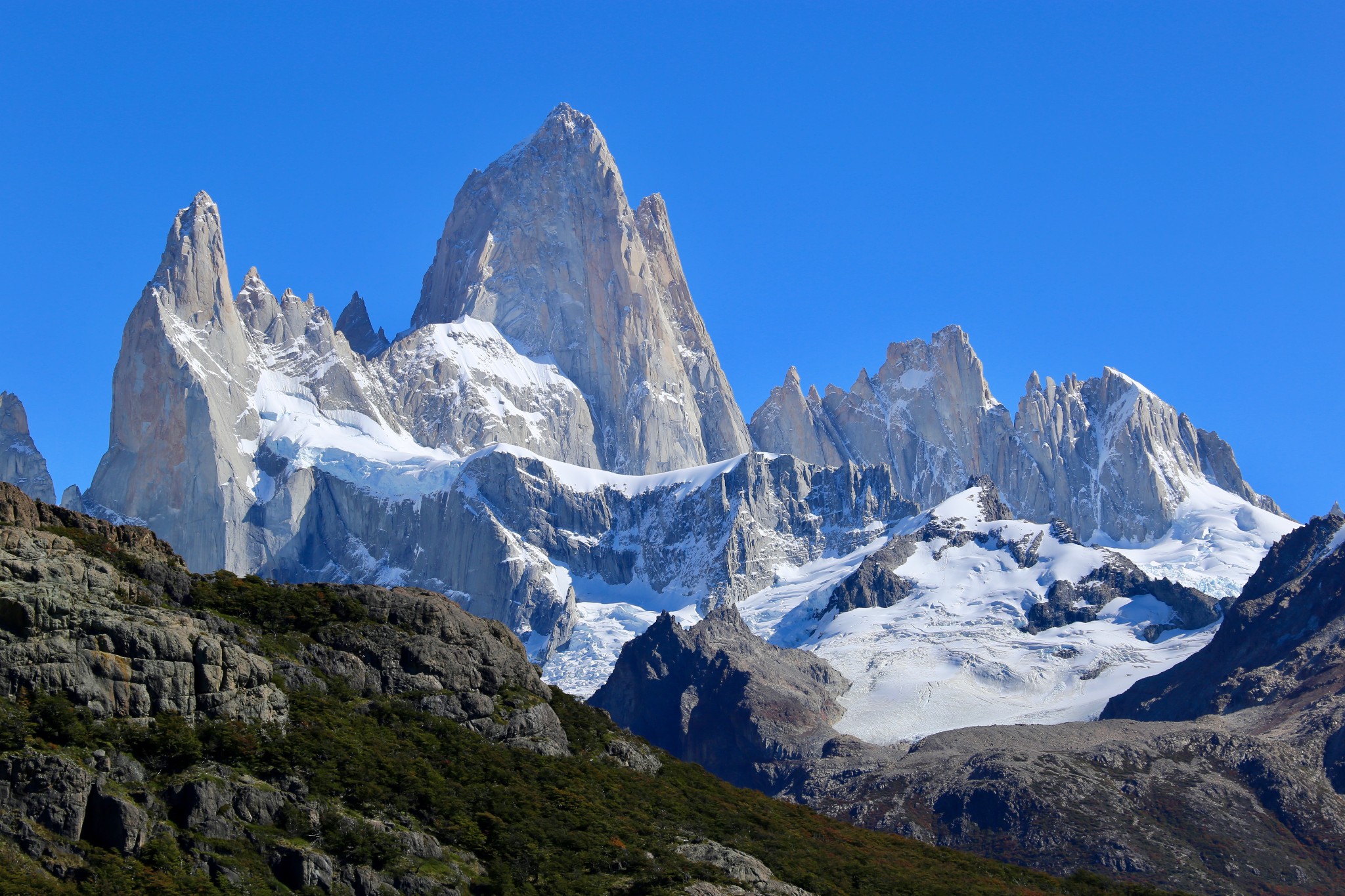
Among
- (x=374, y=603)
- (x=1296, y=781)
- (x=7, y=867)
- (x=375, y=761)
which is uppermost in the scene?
(x=1296, y=781)

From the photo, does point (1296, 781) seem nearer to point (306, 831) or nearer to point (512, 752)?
point (512, 752)

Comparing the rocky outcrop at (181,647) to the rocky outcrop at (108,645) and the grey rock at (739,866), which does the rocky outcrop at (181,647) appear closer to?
the rocky outcrop at (108,645)

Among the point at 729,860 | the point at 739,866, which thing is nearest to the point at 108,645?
the point at 729,860

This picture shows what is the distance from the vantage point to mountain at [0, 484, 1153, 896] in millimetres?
43406

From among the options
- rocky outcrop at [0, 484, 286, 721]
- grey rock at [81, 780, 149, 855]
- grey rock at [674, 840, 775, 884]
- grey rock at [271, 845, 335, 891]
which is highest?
rocky outcrop at [0, 484, 286, 721]

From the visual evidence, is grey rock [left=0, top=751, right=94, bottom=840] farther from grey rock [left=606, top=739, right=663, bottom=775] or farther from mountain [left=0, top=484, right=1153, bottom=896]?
grey rock [left=606, top=739, right=663, bottom=775]

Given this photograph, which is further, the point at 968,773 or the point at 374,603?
the point at 968,773

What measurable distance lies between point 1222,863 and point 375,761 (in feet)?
435

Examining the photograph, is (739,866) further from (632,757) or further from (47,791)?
(47,791)

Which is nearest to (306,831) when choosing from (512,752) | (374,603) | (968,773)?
(512,752)

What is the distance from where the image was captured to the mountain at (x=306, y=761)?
43406 millimetres

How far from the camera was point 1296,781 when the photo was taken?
184750 mm

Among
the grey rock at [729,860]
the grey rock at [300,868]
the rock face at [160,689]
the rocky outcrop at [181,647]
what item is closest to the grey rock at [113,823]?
the rock face at [160,689]

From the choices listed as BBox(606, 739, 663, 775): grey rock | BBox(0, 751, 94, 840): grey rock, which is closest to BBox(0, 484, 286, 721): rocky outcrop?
BBox(0, 751, 94, 840): grey rock
